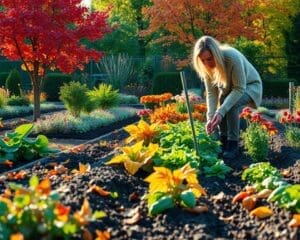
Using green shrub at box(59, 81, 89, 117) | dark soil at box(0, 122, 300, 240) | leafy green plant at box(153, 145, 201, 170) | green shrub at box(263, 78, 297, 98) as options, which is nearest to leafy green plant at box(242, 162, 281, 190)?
dark soil at box(0, 122, 300, 240)

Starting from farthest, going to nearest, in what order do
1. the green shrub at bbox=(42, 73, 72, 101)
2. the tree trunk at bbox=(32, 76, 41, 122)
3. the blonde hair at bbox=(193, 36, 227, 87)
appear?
the green shrub at bbox=(42, 73, 72, 101) → the tree trunk at bbox=(32, 76, 41, 122) → the blonde hair at bbox=(193, 36, 227, 87)

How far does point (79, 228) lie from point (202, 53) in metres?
3.16

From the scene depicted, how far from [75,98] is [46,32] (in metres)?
1.39

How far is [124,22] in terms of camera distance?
30.6 m

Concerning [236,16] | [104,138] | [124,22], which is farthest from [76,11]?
[124,22]

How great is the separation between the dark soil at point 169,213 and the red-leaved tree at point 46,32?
623cm

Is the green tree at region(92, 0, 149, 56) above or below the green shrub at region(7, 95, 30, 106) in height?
above

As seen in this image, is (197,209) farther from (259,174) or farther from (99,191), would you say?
(259,174)

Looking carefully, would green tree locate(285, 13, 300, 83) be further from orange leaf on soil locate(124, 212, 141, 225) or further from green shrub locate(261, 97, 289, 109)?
orange leaf on soil locate(124, 212, 141, 225)

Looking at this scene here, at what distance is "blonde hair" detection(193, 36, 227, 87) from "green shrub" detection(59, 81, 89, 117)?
5.09m

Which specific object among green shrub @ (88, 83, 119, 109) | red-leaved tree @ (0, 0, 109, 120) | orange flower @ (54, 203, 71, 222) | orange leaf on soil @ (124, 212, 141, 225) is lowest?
green shrub @ (88, 83, 119, 109)

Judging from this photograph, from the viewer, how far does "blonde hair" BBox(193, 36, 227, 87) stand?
5742mm

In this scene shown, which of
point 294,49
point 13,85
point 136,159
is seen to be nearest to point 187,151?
point 136,159

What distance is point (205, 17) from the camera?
1875cm
